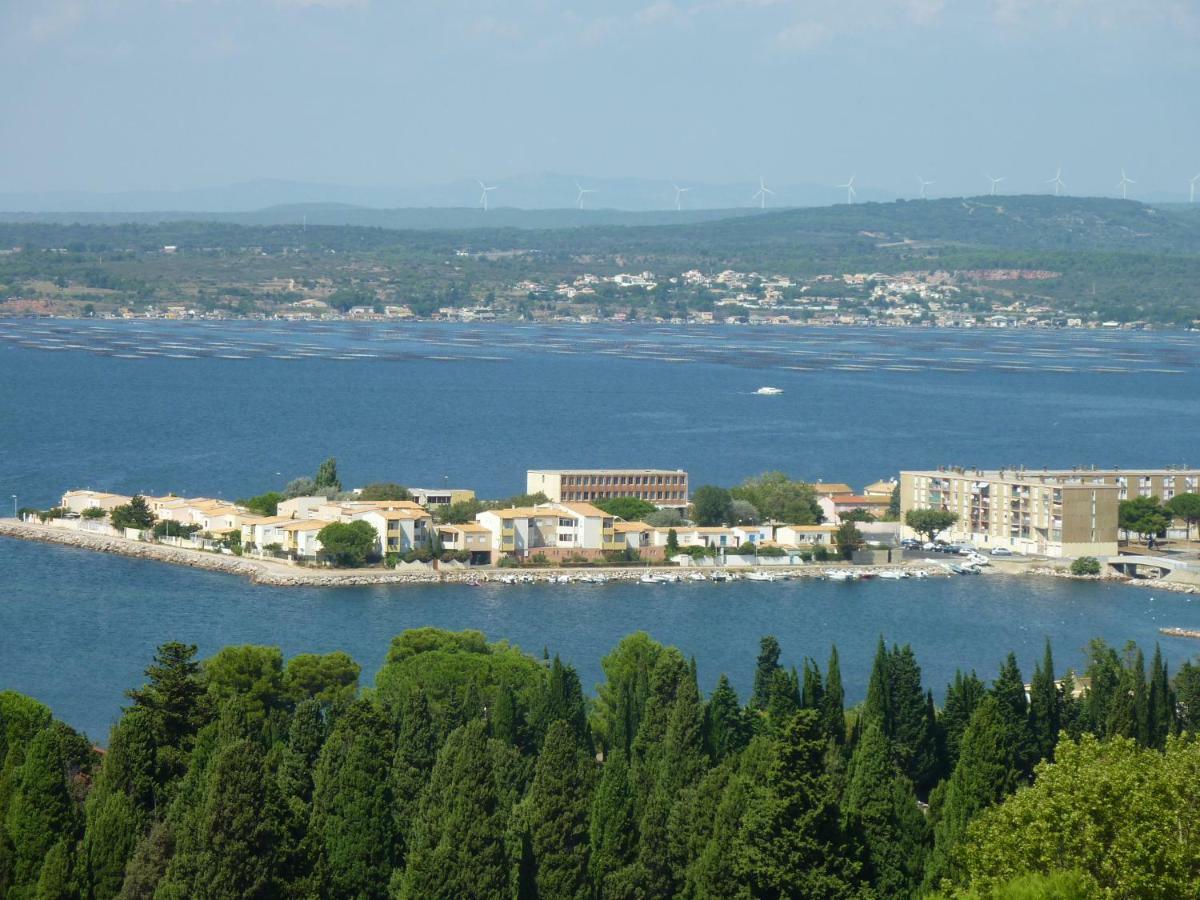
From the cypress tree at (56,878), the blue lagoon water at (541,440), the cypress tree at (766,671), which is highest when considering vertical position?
the cypress tree at (56,878)

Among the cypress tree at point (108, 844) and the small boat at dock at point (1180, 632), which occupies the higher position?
the cypress tree at point (108, 844)

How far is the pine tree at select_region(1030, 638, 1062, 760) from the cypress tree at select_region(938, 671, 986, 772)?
1.14ft

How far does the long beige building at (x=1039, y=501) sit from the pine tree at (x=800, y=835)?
57.9 feet

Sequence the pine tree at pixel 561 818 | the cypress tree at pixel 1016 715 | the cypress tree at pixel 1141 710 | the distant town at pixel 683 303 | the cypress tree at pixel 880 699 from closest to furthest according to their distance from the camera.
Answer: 1. the pine tree at pixel 561 818
2. the cypress tree at pixel 1016 715
3. the cypress tree at pixel 1141 710
4. the cypress tree at pixel 880 699
5. the distant town at pixel 683 303

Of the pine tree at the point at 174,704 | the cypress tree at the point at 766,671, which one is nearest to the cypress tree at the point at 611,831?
the pine tree at the point at 174,704

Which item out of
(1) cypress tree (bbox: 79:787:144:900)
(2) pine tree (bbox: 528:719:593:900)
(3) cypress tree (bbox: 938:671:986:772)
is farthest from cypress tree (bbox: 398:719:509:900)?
(3) cypress tree (bbox: 938:671:986:772)

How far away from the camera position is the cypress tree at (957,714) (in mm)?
13969

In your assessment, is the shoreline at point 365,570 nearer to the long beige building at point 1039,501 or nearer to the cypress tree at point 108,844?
the long beige building at point 1039,501

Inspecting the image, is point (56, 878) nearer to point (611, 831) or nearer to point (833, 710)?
point (611, 831)

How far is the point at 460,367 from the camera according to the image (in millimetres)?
64125

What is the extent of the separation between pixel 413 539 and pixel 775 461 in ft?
45.5

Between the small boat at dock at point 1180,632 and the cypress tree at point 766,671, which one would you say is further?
the small boat at dock at point 1180,632

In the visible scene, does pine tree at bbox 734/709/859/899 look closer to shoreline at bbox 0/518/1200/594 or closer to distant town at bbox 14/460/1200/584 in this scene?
shoreline at bbox 0/518/1200/594

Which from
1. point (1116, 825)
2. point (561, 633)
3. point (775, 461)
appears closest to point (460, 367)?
point (775, 461)
